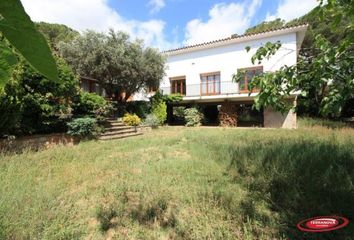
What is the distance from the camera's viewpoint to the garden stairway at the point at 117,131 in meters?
11.8

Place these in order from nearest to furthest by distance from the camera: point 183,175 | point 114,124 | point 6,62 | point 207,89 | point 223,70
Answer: point 6,62
point 183,175
point 114,124
point 223,70
point 207,89

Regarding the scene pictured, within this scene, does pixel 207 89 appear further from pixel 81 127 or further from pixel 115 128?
pixel 81 127

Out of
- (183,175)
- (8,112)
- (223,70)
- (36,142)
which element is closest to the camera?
(183,175)

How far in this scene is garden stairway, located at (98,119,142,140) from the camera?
38.5ft

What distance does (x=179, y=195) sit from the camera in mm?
4242

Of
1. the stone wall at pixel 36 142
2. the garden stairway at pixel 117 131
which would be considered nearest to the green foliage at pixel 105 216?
the stone wall at pixel 36 142

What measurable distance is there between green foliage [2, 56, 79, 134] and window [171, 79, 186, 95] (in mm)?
11395

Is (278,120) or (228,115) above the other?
(228,115)

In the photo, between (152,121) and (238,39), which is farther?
(238,39)

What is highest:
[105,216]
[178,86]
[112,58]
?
[112,58]

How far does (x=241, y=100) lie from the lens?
18.1 m

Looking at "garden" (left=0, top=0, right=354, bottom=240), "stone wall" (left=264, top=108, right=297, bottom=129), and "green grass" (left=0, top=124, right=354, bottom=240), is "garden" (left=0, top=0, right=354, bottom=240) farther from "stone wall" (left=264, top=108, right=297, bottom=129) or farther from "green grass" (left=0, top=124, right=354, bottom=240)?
"stone wall" (left=264, top=108, right=297, bottom=129)

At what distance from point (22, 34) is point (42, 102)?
389 inches

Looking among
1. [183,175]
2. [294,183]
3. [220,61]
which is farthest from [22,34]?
[220,61]
